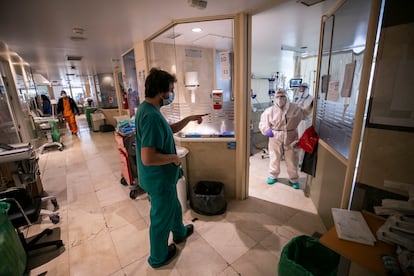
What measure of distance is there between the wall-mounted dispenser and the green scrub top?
3.55ft

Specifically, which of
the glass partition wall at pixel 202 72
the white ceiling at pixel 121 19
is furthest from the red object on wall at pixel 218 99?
the white ceiling at pixel 121 19

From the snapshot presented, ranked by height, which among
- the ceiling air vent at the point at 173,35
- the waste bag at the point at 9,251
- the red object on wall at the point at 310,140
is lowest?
the waste bag at the point at 9,251

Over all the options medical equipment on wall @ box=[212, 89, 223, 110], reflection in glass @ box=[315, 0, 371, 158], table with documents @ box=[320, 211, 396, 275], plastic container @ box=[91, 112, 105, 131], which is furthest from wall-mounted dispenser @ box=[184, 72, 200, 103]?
plastic container @ box=[91, 112, 105, 131]

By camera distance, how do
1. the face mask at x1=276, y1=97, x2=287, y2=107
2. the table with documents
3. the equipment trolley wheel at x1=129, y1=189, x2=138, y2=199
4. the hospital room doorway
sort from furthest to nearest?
the face mask at x1=276, y1=97, x2=287, y2=107
the equipment trolley wheel at x1=129, y1=189, x2=138, y2=199
the hospital room doorway
the table with documents

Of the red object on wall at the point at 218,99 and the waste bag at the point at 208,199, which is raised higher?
the red object on wall at the point at 218,99

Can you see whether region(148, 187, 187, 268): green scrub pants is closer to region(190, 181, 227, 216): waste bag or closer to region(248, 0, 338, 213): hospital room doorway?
region(190, 181, 227, 216): waste bag

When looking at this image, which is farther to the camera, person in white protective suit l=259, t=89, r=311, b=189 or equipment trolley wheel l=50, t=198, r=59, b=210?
person in white protective suit l=259, t=89, r=311, b=189

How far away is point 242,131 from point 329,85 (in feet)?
3.42

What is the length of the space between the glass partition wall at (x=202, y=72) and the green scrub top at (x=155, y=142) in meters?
1.00

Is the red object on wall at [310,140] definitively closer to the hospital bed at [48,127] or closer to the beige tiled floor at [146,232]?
the beige tiled floor at [146,232]

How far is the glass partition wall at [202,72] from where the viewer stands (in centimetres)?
226

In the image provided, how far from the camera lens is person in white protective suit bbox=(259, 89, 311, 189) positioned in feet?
9.39

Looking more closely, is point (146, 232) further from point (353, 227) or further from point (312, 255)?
point (353, 227)

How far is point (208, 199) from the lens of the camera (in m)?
2.19
